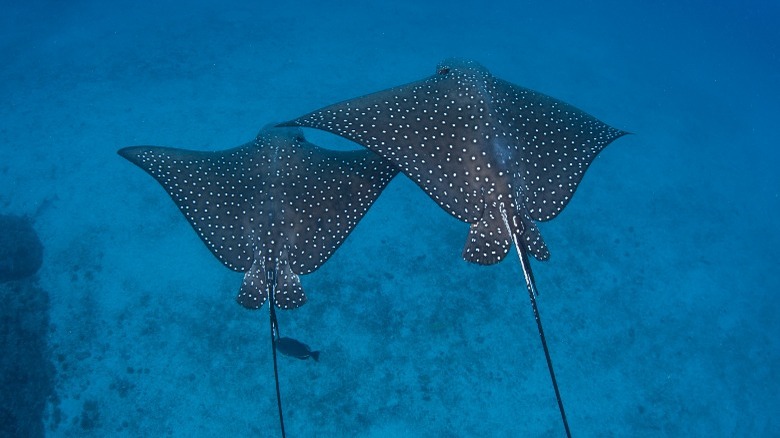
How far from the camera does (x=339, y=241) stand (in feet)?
15.1

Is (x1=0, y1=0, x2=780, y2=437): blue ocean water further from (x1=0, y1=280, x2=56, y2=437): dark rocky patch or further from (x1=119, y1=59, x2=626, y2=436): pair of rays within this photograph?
(x1=119, y1=59, x2=626, y2=436): pair of rays

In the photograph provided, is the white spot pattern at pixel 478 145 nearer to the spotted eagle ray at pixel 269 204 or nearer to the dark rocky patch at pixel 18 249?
the spotted eagle ray at pixel 269 204

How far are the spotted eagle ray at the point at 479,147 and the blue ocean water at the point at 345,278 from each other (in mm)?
3738

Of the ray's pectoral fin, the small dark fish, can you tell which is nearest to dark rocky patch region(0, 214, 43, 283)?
the small dark fish

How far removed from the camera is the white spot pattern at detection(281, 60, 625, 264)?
4.03 m

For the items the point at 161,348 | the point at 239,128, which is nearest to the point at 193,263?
the point at 161,348

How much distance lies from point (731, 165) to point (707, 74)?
5.45 meters

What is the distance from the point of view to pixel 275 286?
4449 mm

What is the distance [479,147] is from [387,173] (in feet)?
3.63

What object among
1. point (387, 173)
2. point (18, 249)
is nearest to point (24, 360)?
point (18, 249)

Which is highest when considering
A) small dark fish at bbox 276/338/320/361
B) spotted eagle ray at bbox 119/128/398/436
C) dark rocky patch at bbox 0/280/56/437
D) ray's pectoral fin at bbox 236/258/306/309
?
spotted eagle ray at bbox 119/128/398/436

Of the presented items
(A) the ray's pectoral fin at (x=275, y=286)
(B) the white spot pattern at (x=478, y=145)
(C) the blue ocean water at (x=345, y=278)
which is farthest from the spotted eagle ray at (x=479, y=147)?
(C) the blue ocean water at (x=345, y=278)

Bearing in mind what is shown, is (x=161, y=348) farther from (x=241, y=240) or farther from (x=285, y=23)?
(x=285, y=23)

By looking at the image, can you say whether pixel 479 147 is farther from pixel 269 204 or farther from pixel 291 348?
pixel 291 348
